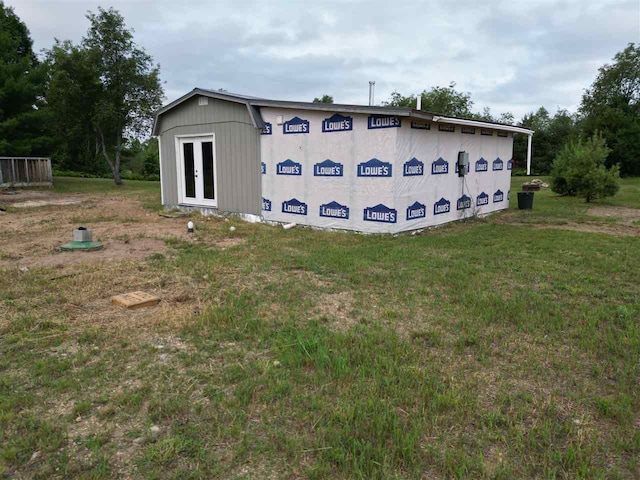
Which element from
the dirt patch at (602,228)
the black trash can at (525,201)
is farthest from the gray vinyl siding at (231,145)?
the black trash can at (525,201)

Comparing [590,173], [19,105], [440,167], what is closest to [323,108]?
[440,167]

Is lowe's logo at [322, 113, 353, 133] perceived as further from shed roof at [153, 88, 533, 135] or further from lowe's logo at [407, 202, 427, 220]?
lowe's logo at [407, 202, 427, 220]

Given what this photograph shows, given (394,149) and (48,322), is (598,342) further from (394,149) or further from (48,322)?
(394,149)

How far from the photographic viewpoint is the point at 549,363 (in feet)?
10.5

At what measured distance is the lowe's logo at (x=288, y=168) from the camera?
31.4 feet

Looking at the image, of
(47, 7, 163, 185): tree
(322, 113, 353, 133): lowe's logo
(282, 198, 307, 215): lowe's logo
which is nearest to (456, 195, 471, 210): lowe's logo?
(322, 113, 353, 133): lowe's logo

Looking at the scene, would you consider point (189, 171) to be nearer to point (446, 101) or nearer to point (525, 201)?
point (525, 201)

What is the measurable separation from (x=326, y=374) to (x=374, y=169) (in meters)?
6.00

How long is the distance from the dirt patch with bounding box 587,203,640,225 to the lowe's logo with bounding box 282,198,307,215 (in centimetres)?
753

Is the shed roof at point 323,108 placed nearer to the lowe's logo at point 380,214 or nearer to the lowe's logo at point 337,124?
the lowe's logo at point 337,124

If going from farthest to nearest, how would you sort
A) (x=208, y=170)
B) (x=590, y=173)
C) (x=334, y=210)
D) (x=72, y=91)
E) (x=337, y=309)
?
(x=72, y=91)
(x=590, y=173)
(x=208, y=170)
(x=334, y=210)
(x=337, y=309)

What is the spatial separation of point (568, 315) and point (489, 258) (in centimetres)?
246

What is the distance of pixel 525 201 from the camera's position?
13.3 m

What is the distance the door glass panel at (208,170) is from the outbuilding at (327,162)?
26 millimetres
